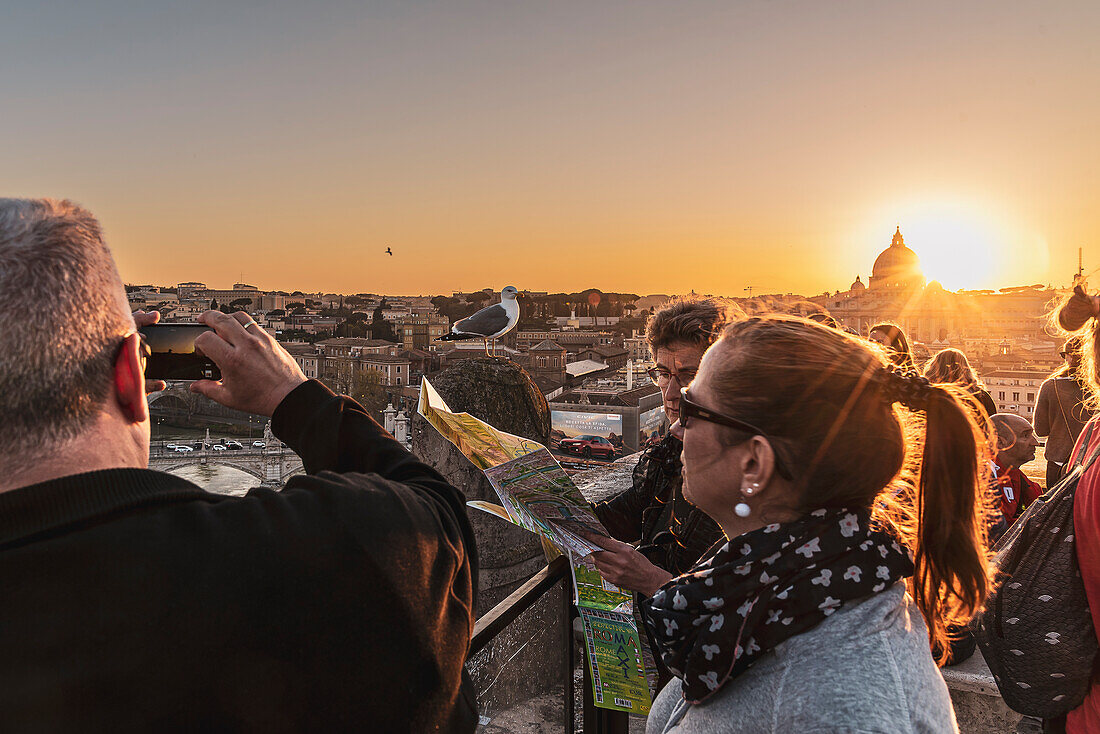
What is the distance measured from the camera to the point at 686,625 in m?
1.02

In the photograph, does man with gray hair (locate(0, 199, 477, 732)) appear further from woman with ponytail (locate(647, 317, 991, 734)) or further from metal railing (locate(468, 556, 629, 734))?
metal railing (locate(468, 556, 629, 734))

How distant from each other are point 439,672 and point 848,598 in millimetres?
490

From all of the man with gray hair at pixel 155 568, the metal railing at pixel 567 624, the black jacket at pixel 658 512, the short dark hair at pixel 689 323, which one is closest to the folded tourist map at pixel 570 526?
the metal railing at pixel 567 624

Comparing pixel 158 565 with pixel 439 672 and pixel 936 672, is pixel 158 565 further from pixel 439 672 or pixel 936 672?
pixel 936 672

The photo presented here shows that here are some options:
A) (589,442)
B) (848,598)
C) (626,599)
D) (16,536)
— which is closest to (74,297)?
(16,536)

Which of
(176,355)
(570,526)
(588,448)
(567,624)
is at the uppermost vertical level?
(176,355)

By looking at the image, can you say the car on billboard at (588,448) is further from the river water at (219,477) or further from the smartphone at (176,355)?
the smartphone at (176,355)

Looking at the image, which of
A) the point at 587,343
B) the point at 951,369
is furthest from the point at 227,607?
the point at 587,343

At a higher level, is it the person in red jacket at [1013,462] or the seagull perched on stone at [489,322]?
the seagull perched on stone at [489,322]

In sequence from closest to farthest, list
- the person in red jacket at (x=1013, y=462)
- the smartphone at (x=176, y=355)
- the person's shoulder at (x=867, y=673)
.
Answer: the person's shoulder at (x=867, y=673) → the smartphone at (x=176, y=355) → the person in red jacket at (x=1013, y=462)

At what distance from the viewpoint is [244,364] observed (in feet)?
3.51

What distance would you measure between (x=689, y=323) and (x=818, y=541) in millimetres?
1181

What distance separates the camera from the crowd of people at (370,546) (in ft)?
2.19

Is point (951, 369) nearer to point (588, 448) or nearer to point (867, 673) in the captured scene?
point (867, 673)
